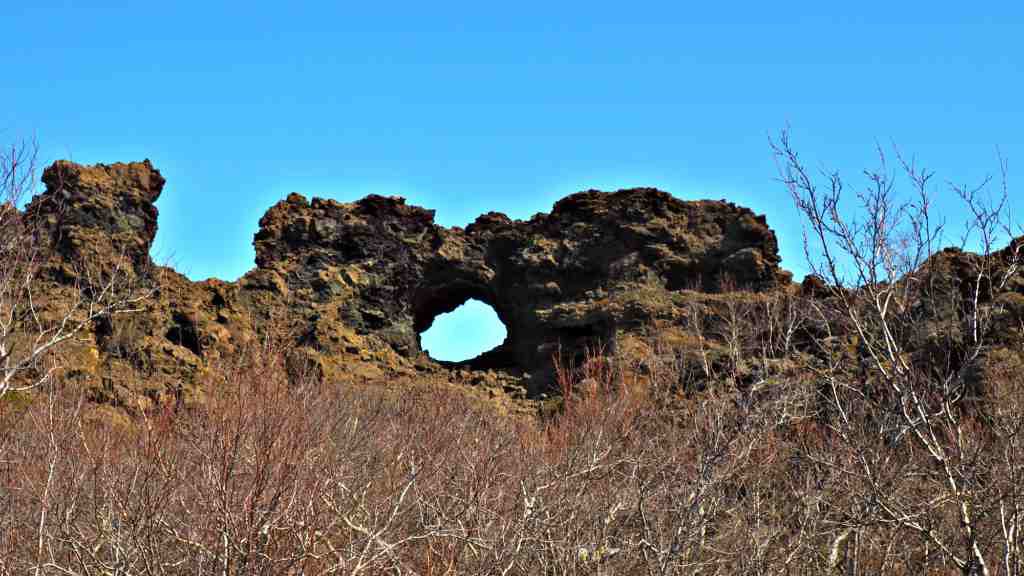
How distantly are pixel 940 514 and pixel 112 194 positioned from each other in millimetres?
20591

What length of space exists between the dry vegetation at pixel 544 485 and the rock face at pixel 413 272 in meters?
5.73

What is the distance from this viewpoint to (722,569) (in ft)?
31.4

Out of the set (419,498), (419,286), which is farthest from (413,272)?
(419,498)

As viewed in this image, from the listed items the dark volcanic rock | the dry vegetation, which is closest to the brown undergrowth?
the dry vegetation

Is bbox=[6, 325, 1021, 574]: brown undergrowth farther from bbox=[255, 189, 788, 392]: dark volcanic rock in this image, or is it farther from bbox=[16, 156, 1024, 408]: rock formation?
bbox=[255, 189, 788, 392]: dark volcanic rock

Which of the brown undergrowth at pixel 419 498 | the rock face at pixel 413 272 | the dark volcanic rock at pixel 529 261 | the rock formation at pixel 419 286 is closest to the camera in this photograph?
the brown undergrowth at pixel 419 498

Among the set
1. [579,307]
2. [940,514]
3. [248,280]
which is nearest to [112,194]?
[248,280]

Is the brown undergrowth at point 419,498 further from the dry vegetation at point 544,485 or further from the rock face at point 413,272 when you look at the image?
the rock face at point 413,272

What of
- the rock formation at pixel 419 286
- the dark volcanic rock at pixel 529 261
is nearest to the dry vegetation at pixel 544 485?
the rock formation at pixel 419 286

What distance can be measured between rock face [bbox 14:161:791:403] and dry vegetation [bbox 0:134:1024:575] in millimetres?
5725

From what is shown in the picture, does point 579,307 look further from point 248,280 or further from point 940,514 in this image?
point 940,514

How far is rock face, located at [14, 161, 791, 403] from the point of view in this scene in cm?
2298

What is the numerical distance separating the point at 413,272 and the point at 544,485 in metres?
18.7

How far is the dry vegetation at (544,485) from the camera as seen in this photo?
21.1 feet
